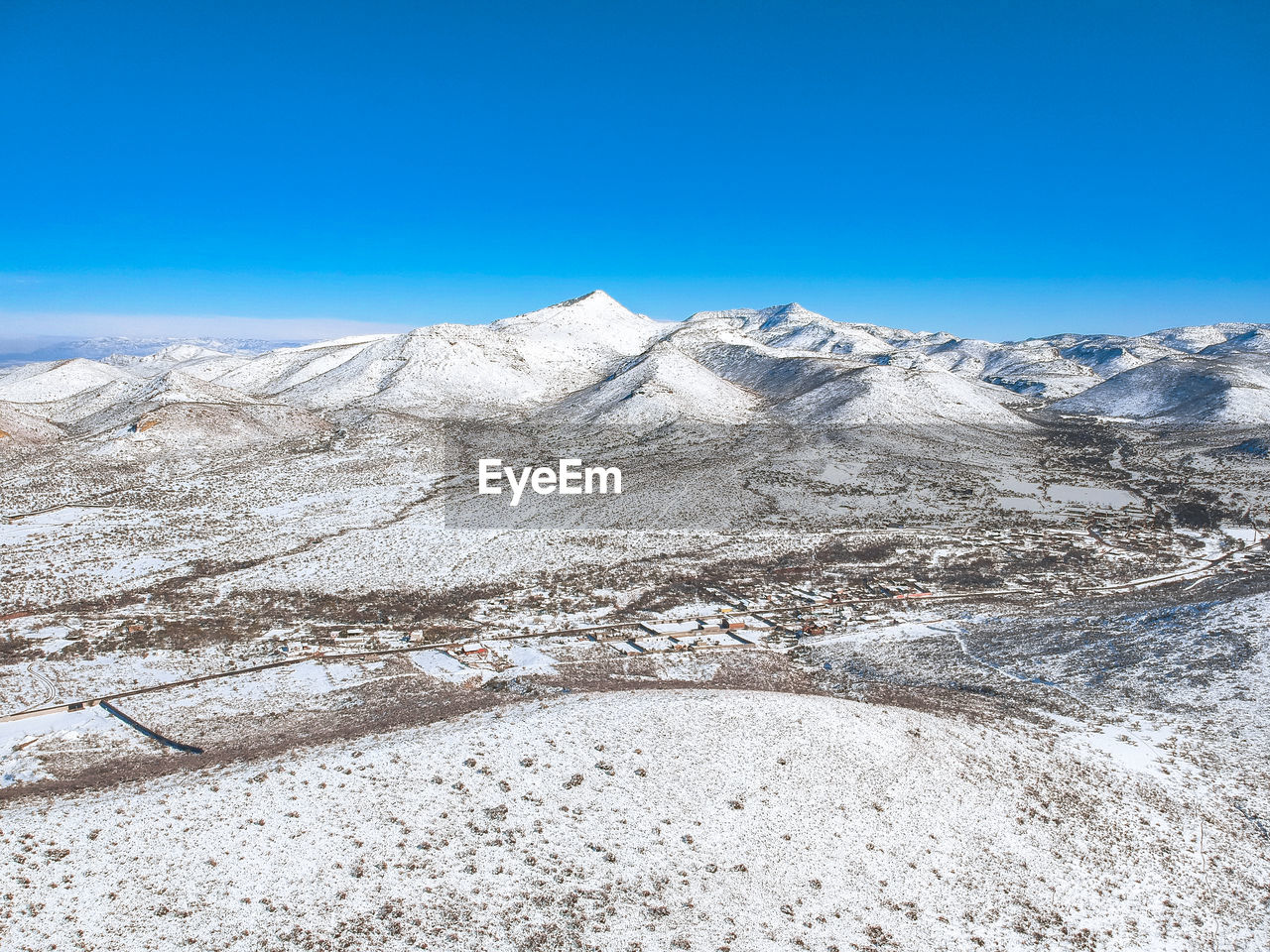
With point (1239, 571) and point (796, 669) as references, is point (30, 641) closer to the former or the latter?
point (796, 669)

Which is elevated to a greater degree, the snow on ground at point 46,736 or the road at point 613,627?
the road at point 613,627

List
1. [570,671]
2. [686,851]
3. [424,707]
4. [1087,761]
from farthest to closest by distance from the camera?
1. [570,671]
2. [424,707]
3. [1087,761]
4. [686,851]

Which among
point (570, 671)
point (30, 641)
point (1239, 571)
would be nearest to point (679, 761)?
point (570, 671)

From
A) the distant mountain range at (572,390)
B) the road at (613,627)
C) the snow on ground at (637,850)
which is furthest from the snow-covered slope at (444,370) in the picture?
the snow on ground at (637,850)

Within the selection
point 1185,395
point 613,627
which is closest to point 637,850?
point 613,627

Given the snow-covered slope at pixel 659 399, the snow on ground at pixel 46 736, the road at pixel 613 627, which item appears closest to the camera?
the snow on ground at pixel 46 736

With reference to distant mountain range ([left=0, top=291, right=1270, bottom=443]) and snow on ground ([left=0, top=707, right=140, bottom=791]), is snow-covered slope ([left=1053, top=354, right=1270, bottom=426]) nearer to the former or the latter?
distant mountain range ([left=0, top=291, right=1270, bottom=443])

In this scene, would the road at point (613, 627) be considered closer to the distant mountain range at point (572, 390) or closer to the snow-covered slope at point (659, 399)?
the distant mountain range at point (572, 390)
